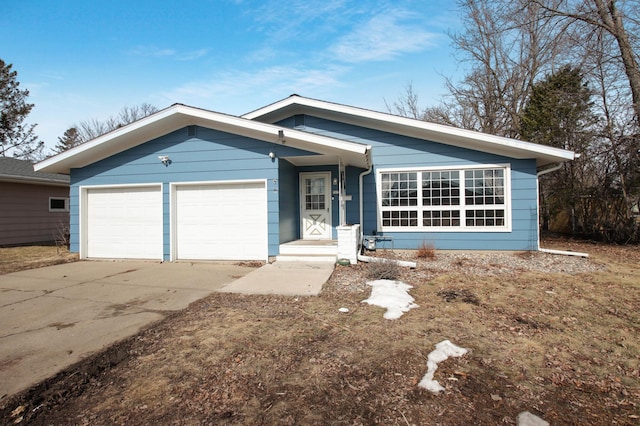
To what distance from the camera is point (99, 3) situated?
27.9 ft

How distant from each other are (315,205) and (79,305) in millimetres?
6275

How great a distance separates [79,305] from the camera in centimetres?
484

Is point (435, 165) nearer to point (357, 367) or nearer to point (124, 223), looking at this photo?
point (357, 367)

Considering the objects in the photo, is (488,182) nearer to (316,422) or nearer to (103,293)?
(316,422)

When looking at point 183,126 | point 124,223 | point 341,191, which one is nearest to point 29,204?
point 124,223

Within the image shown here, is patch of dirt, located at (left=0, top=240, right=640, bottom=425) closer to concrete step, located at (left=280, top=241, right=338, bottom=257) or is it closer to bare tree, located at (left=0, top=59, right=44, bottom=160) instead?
concrete step, located at (left=280, top=241, right=338, bottom=257)

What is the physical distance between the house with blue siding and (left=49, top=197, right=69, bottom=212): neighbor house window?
5883 millimetres

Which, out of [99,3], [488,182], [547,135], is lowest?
[488,182]

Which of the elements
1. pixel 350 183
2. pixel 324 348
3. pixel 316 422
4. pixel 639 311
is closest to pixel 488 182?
pixel 350 183

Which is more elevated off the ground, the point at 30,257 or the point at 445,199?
the point at 445,199

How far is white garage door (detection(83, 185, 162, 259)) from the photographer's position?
8820mm

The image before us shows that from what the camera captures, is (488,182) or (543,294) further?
(488,182)

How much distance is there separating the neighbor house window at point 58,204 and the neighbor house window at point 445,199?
46.6 ft

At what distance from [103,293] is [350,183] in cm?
664
